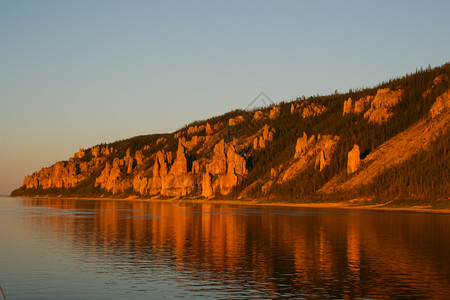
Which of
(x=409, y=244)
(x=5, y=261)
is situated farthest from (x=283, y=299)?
(x=409, y=244)

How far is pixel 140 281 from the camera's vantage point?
34.7m

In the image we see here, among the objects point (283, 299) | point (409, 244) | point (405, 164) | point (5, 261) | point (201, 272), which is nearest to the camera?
point (283, 299)

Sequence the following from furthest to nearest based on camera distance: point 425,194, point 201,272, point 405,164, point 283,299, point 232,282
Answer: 1. point 405,164
2. point 425,194
3. point 201,272
4. point 232,282
5. point 283,299

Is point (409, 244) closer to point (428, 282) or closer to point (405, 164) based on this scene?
point (428, 282)

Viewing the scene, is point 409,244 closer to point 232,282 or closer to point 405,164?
point 232,282

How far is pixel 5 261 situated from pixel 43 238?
66.5 feet

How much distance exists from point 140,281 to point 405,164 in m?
166

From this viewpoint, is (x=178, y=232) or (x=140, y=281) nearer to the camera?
(x=140, y=281)

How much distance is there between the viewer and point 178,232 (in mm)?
73188

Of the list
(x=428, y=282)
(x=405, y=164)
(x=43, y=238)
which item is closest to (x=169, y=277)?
(x=428, y=282)

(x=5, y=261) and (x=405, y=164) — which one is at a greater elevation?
(x=405, y=164)

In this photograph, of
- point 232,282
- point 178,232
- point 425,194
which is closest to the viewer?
point 232,282

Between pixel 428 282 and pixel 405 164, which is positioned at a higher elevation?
pixel 405 164

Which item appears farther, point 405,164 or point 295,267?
point 405,164
